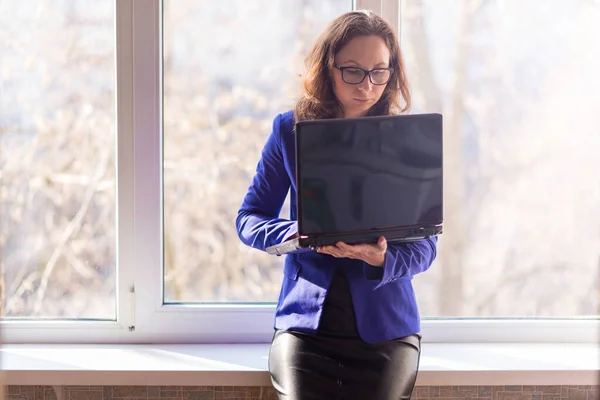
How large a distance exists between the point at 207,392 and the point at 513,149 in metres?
0.98

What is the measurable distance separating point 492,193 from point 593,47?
1.48 feet

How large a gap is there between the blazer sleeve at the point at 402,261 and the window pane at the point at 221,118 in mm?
443

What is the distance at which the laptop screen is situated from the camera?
1287 mm

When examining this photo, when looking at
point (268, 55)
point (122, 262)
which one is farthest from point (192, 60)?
point (122, 262)

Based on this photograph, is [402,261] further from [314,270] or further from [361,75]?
[361,75]

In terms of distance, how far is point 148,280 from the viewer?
69.7 inches

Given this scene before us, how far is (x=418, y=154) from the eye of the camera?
4.42 ft

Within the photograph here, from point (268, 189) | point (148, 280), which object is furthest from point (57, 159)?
point (268, 189)

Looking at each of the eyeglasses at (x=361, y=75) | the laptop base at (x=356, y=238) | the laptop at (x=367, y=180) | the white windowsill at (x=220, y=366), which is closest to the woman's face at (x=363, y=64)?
the eyeglasses at (x=361, y=75)

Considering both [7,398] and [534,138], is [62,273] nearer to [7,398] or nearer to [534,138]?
[7,398]

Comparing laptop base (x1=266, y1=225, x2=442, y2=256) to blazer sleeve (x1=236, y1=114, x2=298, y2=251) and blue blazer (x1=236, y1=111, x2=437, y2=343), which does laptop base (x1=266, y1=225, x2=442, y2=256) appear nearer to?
blue blazer (x1=236, y1=111, x2=437, y2=343)

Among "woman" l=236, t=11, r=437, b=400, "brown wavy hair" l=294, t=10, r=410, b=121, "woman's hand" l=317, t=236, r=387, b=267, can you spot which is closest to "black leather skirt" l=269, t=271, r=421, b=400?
"woman" l=236, t=11, r=437, b=400

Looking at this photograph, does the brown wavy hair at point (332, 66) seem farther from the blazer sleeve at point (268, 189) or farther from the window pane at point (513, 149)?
the window pane at point (513, 149)

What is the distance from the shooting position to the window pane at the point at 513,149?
1768 mm
